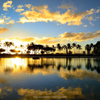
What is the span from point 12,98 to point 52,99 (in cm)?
497

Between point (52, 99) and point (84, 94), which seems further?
point (84, 94)

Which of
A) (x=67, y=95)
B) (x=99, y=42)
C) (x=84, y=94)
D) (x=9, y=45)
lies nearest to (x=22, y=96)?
(x=67, y=95)

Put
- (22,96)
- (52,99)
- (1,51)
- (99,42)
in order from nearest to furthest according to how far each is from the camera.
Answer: (52,99) < (22,96) < (99,42) < (1,51)

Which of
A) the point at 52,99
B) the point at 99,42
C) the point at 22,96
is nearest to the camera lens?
the point at 52,99

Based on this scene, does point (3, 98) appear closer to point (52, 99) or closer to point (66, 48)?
point (52, 99)

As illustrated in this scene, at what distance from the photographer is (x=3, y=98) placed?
11.8m

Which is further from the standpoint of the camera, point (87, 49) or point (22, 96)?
point (87, 49)

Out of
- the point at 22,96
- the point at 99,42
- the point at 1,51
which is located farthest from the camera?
the point at 1,51

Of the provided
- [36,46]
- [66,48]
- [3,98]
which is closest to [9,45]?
[36,46]

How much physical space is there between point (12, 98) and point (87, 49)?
651 ft

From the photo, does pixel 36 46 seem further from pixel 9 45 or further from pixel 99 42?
pixel 99 42

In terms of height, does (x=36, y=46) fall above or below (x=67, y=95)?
above

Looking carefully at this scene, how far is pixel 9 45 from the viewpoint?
191 m

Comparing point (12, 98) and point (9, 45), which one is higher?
point (9, 45)
